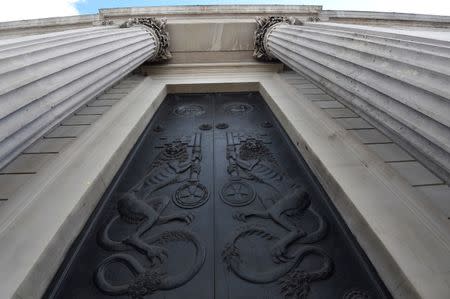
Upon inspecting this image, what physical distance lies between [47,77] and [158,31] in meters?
6.42

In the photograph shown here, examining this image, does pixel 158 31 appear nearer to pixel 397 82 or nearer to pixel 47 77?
pixel 47 77

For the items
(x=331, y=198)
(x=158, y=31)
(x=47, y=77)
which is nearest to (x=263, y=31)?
(x=158, y=31)

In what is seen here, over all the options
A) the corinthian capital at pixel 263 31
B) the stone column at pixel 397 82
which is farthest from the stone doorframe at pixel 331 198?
the corinthian capital at pixel 263 31

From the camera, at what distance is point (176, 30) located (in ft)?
33.4

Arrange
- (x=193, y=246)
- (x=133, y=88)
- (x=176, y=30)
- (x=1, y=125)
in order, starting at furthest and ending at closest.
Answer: (x=176, y=30), (x=133, y=88), (x=193, y=246), (x=1, y=125)

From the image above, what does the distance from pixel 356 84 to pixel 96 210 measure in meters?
4.64

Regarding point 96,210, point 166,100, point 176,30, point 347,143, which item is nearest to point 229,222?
point 96,210

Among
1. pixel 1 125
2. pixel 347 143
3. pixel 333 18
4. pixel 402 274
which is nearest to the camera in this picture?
pixel 402 274

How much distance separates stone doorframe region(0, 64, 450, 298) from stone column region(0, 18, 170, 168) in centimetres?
84

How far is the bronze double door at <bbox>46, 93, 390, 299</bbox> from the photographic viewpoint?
3.31 metres

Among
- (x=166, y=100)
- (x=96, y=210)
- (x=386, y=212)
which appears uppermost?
(x=166, y=100)

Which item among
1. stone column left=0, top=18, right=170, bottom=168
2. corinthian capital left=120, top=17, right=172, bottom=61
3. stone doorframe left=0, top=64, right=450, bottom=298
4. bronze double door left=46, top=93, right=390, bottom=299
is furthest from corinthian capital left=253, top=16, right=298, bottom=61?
stone column left=0, top=18, right=170, bottom=168

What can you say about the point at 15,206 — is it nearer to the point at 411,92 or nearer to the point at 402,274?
the point at 402,274

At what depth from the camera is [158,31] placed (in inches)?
374
